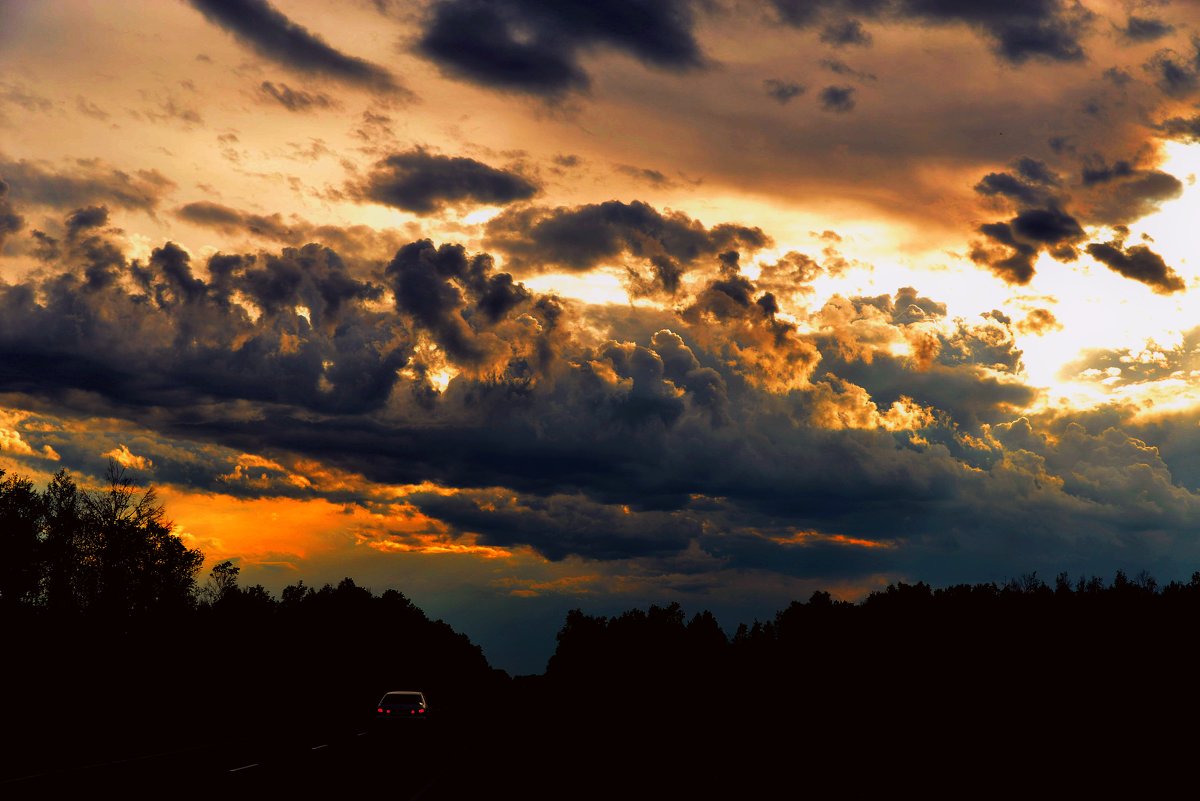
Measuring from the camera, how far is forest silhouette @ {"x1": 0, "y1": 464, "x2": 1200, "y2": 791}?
38.5m

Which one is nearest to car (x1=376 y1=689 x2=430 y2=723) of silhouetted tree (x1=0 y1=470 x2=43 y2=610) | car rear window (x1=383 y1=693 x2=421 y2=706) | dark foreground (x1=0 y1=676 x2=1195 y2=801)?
car rear window (x1=383 y1=693 x2=421 y2=706)

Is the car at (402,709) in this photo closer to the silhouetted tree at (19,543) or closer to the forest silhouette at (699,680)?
the forest silhouette at (699,680)

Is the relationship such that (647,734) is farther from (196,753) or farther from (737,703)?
(737,703)

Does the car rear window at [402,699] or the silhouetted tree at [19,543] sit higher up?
the silhouetted tree at [19,543]

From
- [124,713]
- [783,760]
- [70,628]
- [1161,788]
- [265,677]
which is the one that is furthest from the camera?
[265,677]

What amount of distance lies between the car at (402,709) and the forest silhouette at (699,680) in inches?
169

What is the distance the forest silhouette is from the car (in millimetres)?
4299

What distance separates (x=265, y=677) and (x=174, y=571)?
1528 cm

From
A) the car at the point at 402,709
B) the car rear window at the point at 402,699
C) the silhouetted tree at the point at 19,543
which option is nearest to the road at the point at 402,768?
the car at the point at 402,709

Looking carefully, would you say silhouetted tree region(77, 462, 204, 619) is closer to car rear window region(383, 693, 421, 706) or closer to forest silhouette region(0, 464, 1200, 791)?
forest silhouette region(0, 464, 1200, 791)

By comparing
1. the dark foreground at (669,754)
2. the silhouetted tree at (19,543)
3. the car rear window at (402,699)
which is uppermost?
Result: the silhouetted tree at (19,543)

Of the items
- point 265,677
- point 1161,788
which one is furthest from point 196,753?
point 265,677

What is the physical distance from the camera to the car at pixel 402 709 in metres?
42.1

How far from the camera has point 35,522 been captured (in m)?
91.9
